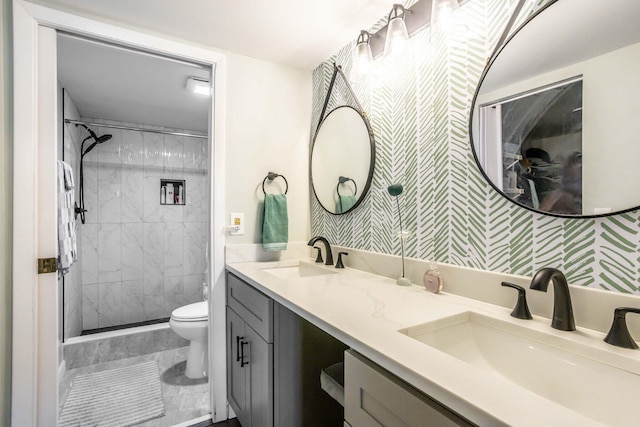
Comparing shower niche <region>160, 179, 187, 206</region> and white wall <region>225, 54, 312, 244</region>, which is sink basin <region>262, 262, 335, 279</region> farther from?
shower niche <region>160, 179, 187, 206</region>

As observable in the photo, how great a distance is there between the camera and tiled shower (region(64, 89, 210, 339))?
303cm

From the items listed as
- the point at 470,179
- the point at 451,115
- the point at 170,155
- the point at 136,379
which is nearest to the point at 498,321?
the point at 470,179

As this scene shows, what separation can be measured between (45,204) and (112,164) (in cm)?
194

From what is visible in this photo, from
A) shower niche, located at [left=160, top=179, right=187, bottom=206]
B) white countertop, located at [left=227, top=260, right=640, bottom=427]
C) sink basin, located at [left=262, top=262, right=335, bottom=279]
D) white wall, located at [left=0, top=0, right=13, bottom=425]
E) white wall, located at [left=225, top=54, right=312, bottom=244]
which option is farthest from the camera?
shower niche, located at [left=160, top=179, right=187, bottom=206]

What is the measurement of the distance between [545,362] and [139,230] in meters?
3.53

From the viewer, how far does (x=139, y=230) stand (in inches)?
128

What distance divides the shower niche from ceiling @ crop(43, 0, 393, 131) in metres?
1.08

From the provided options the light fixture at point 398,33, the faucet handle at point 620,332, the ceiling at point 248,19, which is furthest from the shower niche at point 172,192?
the faucet handle at point 620,332

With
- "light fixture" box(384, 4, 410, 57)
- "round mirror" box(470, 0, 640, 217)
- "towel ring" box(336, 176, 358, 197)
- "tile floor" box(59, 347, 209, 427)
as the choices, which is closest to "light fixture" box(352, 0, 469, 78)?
"light fixture" box(384, 4, 410, 57)

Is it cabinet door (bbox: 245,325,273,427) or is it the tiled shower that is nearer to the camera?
cabinet door (bbox: 245,325,273,427)

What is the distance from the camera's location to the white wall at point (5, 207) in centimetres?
130

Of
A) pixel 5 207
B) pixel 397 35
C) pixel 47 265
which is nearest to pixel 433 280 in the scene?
pixel 397 35

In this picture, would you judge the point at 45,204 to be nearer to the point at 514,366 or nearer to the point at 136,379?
the point at 136,379

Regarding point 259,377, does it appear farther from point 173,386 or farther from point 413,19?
point 413,19
